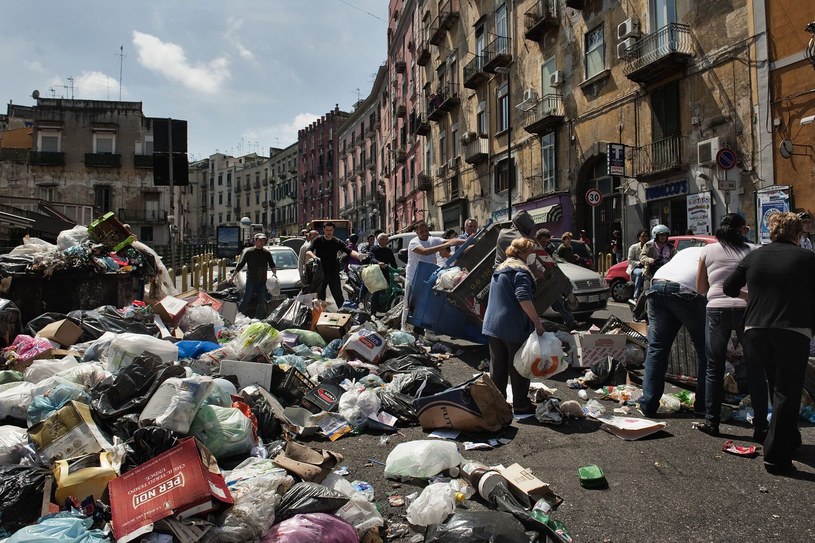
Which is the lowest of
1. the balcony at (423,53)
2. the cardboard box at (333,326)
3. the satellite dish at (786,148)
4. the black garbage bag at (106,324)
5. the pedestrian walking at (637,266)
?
the cardboard box at (333,326)

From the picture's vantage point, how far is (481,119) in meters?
28.3

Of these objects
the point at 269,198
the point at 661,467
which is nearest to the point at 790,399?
the point at 661,467

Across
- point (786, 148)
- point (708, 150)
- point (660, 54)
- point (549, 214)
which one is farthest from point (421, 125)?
point (786, 148)

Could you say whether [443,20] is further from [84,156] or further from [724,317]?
[84,156]

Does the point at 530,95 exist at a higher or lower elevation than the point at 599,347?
higher

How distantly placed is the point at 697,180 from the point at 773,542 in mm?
14388

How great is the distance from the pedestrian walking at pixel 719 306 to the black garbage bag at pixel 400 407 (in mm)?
2268

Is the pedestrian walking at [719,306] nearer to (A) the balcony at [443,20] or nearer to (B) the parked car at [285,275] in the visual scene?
(B) the parked car at [285,275]

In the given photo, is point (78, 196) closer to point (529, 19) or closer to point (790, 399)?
point (529, 19)

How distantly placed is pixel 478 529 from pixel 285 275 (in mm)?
9703

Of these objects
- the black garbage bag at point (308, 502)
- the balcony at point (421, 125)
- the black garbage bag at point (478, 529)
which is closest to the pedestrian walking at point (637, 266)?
the black garbage bag at point (478, 529)

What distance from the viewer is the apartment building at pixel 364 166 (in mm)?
50875

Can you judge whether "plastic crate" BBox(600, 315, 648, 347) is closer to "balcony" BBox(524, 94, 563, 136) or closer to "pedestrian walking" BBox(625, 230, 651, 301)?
"pedestrian walking" BBox(625, 230, 651, 301)

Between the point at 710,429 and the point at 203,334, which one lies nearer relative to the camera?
the point at 710,429
